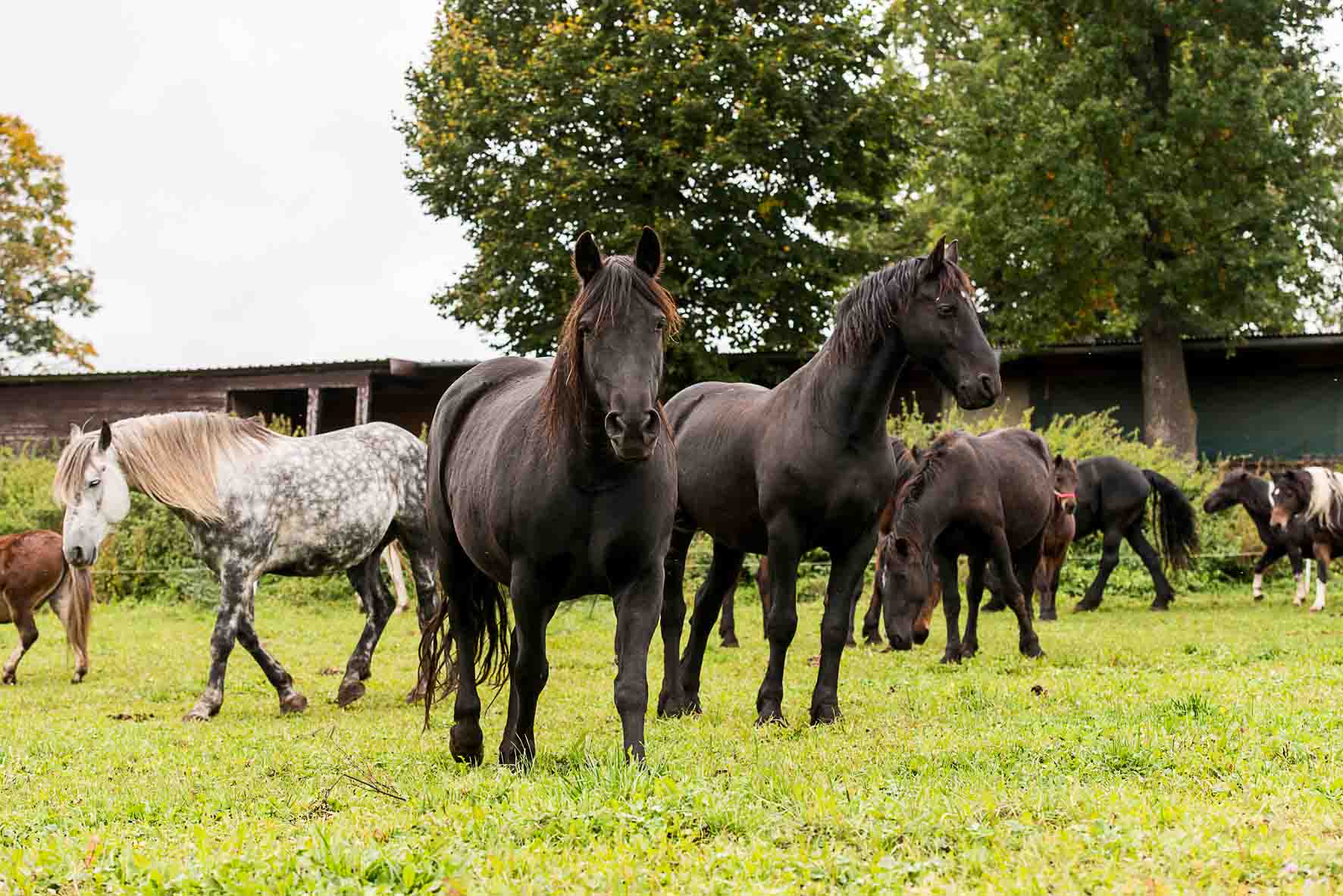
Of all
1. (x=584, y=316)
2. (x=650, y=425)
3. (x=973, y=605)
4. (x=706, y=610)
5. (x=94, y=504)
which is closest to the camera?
(x=650, y=425)

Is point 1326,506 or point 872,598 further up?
point 1326,506

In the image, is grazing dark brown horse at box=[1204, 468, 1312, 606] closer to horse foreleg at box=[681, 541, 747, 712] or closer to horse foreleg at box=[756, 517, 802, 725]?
horse foreleg at box=[681, 541, 747, 712]

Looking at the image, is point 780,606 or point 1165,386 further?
point 1165,386

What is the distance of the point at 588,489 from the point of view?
16.9ft

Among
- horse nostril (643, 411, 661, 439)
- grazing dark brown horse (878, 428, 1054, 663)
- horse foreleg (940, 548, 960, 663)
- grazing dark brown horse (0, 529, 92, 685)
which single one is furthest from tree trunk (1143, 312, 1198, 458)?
horse nostril (643, 411, 661, 439)

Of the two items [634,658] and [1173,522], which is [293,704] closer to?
[634,658]

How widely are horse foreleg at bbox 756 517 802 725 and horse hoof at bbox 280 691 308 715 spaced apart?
3.38 m

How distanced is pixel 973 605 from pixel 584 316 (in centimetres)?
751

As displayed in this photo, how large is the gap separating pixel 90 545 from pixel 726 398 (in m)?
4.75

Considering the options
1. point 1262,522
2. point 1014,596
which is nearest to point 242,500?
point 1014,596

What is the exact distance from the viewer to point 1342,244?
89.6ft

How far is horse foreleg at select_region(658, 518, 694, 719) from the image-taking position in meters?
7.93

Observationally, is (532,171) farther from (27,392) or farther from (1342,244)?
(1342,244)

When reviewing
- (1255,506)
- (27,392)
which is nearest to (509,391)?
(1255,506)
